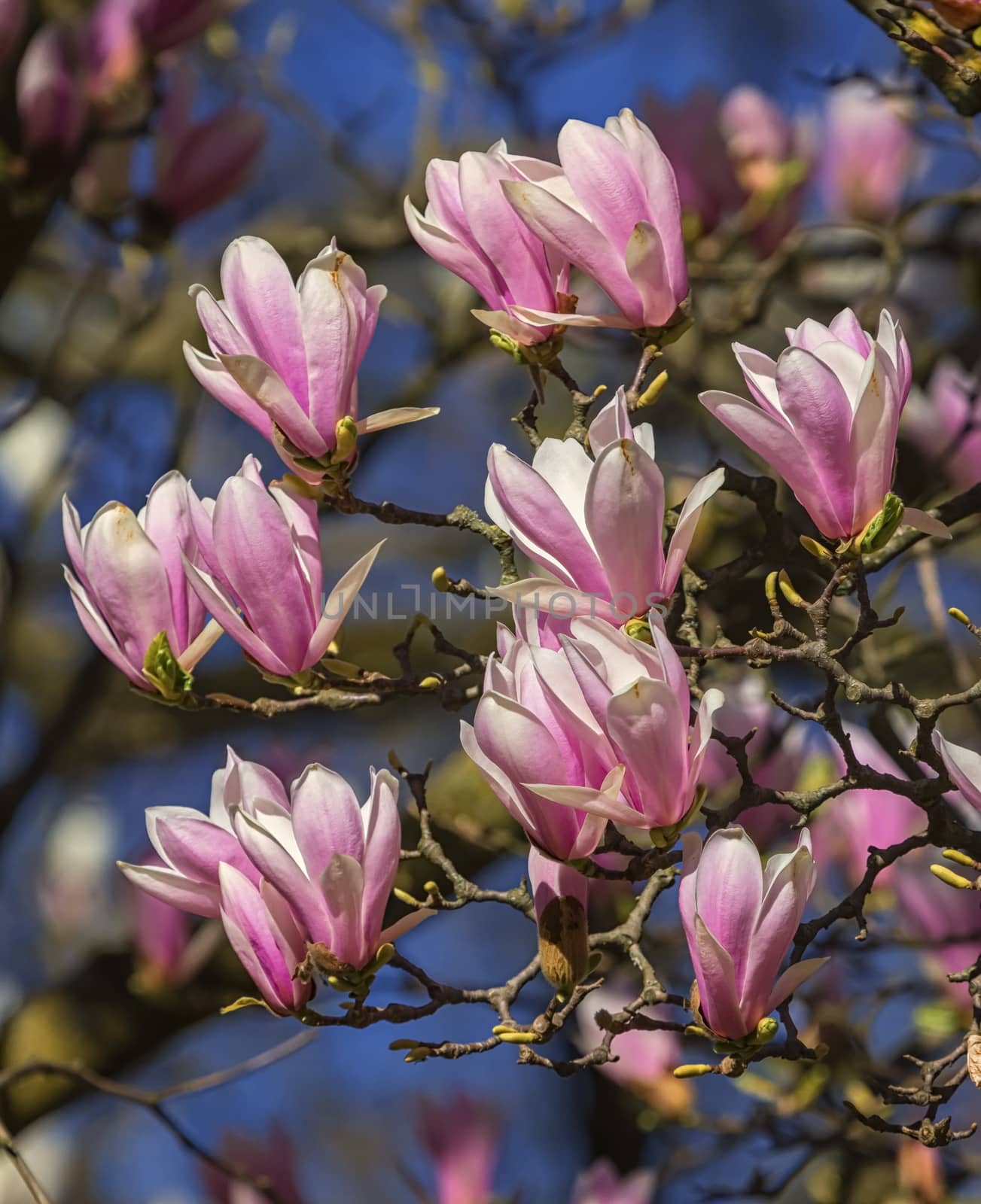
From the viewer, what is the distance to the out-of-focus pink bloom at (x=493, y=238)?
A: 778mm

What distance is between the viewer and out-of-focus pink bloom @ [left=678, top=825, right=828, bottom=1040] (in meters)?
0.66

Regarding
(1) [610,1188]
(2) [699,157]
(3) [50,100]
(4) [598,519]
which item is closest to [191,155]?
(3) [50,100]

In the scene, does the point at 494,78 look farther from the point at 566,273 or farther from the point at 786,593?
the point at 786,593

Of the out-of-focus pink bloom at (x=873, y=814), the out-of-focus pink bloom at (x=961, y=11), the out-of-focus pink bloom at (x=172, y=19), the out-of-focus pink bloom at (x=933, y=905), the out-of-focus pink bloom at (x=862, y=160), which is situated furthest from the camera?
the out-of-focus pink bloom at (x=862, y=160)

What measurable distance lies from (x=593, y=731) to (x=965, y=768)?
19 centimetres

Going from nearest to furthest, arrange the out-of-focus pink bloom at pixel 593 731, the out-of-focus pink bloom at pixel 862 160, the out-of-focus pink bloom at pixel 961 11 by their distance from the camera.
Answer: the out-of-focus pink bloom at pixel 593 731 < the out-of-focus pink bloom at pixel 961 11 < the out-of-focus pink bloom at pixel 862 160

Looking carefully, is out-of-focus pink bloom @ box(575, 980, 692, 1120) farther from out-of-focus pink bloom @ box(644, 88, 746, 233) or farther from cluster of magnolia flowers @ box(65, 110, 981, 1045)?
out-of-focus pink bloom @ box(644, 88, 746, 233)

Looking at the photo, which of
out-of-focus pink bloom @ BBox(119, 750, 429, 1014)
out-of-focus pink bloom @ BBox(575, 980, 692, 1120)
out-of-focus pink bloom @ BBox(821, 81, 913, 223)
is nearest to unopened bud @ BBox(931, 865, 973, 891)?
out-of-focus pink bloom @ BBox(119, 750, 429, 1014)

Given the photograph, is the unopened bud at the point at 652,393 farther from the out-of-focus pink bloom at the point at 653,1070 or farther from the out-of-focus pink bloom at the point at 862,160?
the out-of-focus pink bloom at the point at 862,160

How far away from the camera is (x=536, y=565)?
747 millimetres

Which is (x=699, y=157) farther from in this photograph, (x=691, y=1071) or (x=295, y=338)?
(x=691, y=1071)

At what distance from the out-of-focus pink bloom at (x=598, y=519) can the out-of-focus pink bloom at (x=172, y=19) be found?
1.11 meters

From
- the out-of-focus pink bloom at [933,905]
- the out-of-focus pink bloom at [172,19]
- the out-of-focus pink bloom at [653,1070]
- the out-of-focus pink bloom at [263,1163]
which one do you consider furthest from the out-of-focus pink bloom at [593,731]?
the out-of-focus pink bloom at [172,19]

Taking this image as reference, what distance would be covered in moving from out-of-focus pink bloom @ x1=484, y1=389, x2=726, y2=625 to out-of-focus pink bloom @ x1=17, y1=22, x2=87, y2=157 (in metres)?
0.97
